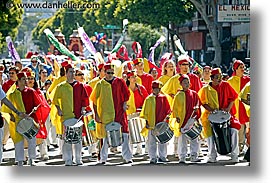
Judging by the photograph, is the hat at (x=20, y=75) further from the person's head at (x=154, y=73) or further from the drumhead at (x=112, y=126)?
the person's head at (x=154, y=73)

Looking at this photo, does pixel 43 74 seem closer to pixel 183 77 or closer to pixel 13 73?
pixel 13 73

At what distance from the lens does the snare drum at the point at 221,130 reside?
29.9 ft

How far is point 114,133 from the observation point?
9078 mm

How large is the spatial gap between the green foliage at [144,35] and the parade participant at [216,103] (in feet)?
3.58

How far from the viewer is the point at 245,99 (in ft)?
30.7

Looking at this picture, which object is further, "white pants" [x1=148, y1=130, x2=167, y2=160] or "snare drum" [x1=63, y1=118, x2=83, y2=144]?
"white pants" [x1=148, y1=130, x2=167, y2=160]

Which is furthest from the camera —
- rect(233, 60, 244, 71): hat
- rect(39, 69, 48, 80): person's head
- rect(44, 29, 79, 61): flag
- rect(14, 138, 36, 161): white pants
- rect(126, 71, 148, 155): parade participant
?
rect(39, 69, 48, 80): person's head

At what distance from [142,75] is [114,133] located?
1489 mm

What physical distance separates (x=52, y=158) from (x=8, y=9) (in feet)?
6.39

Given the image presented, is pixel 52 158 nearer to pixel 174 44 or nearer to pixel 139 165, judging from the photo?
pixel 139 165

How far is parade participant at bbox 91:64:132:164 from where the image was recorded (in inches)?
357

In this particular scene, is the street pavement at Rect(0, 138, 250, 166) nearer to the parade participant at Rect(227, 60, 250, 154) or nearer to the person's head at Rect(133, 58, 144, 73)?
the parade participant at Rect(227, 60, 250, 154)

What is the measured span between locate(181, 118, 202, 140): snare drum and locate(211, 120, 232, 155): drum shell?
0.18 metres

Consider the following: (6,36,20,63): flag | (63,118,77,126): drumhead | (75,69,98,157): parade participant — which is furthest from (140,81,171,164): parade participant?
(6,36,20,63): flag
